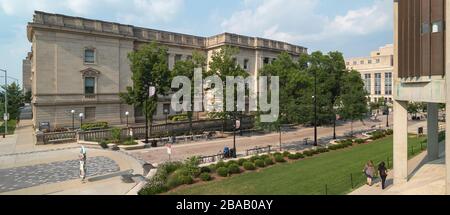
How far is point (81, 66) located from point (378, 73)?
96997 mm

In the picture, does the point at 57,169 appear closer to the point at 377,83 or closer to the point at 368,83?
the point at 377,83

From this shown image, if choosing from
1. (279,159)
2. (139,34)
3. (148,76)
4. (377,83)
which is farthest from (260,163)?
(377,83)

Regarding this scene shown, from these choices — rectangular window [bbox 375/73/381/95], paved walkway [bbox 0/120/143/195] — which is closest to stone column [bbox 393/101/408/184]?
paved walkway [bbox 0/120/143/195]

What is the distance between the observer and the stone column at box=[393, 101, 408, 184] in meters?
16.4

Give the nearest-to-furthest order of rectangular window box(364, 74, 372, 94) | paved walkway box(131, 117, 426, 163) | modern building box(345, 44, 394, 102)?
paved walkway box(131, 117, 426, 163), modern building box(345, 44, 394, 102), rectangular window box(364, 74, 372, 94)

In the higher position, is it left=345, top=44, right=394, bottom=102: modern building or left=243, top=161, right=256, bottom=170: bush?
left=345, top=44, right=394, bottom=102: modern building

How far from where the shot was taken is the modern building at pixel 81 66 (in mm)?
39094

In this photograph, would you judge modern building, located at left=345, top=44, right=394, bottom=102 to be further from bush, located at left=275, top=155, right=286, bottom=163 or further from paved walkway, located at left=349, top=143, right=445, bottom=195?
paved walkway, located at left=349, top=143, right=445, bottom=195

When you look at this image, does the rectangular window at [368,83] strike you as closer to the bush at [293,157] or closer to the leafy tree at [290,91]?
the leafy tree at [290,91]

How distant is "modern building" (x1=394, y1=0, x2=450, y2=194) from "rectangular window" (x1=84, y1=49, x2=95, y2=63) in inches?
1490

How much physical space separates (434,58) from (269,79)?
36.1 metres
